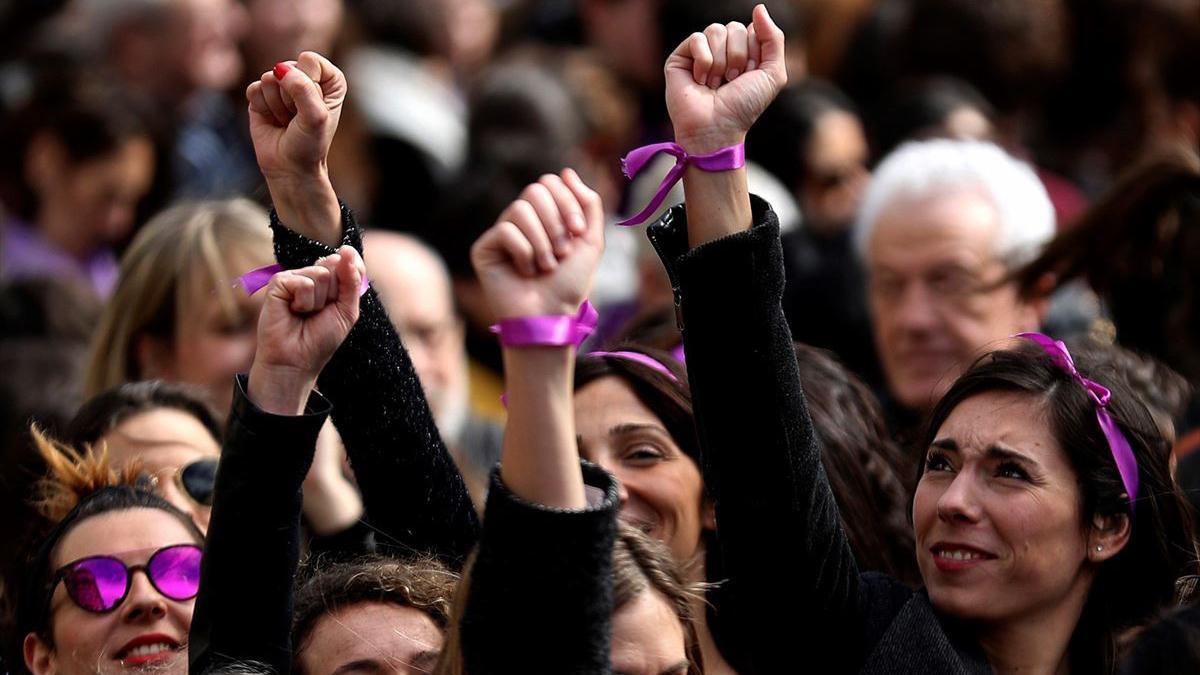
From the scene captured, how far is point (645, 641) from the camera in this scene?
2.57 m

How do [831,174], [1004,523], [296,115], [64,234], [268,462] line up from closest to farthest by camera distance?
[268,462] → [296,115] → [1004,523] → [831,174] → [64,234]

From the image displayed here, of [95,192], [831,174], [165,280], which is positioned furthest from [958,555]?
[95,192]

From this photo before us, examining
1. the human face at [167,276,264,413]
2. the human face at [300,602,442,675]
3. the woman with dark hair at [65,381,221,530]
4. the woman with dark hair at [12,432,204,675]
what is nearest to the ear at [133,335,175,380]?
the human face at [167,276,264,413]

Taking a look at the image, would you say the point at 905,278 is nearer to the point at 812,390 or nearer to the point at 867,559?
the point at 812,390

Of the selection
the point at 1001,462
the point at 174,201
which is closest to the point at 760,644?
the point at 1001,462

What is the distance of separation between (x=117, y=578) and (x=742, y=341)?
1103 millimetres

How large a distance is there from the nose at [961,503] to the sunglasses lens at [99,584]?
1291 mm

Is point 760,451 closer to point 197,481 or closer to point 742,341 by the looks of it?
point 742,341

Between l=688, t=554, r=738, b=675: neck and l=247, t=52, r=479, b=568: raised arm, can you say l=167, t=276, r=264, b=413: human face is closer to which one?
l=247, t=52, r=479, b=568: raised arm

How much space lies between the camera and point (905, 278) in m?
4.46

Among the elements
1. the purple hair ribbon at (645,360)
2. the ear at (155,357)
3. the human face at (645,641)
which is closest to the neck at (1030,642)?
the human face at (645,641)

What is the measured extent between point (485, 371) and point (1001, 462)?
9.39ft

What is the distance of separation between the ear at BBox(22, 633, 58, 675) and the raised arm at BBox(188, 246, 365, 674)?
53cm

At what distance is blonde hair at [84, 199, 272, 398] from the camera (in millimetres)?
4242
